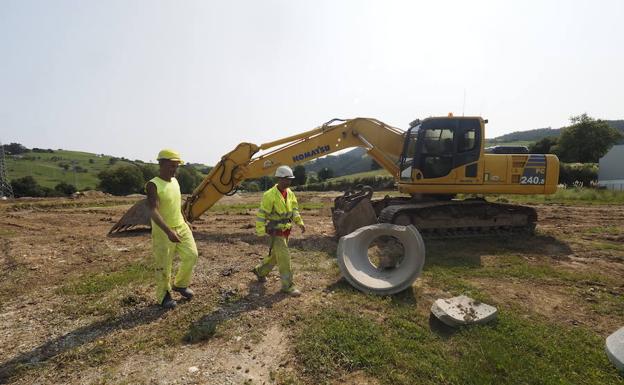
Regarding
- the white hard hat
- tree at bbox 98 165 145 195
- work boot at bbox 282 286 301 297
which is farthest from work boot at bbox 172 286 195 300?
tree at bbox 98 165 145 195

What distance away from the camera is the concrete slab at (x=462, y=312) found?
13.1ft

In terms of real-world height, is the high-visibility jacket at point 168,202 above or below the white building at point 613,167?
below

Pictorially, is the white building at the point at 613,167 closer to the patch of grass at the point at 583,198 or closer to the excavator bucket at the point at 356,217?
the patch of grass at the point at 583,198

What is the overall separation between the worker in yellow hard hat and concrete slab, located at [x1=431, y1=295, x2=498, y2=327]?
3.30 metres

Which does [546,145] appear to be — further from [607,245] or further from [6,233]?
[6,233]

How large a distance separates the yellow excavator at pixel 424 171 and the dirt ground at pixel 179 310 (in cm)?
123

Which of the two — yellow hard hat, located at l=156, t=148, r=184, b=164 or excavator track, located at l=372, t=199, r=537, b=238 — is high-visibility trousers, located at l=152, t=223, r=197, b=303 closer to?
yellow hard hat, located at l=156, t=148, r=184, b=164

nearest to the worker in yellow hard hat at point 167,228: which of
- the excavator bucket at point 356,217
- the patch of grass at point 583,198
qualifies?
the excavator bucket at point 356,217

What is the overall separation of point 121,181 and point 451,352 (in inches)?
2259

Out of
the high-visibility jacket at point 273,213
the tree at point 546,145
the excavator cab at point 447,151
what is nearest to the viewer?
the high-visibility jacket at point 273,213

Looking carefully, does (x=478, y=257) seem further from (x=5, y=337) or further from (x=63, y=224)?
(x=63, y=224)

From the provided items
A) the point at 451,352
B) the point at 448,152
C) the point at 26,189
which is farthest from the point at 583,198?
the point at 26,189

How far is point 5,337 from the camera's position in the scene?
389 cm

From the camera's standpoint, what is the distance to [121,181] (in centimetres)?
5191
